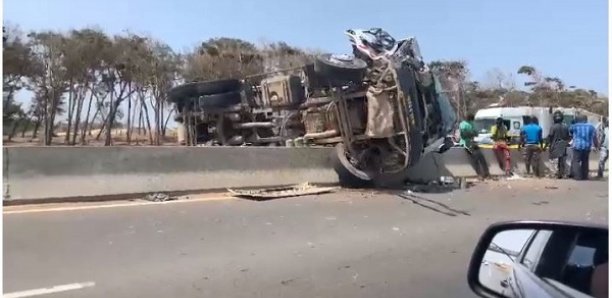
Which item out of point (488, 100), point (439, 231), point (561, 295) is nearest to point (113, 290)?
point (561, 295)

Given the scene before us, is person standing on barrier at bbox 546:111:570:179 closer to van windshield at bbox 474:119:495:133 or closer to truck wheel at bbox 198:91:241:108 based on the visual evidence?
truck wheel at bbox 198:91:241:108

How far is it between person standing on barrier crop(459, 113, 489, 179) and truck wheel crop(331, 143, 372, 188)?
13.0 ft

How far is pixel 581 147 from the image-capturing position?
15070 millimetres

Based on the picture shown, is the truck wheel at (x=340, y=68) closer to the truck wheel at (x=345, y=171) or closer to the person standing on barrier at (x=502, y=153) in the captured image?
the truck wheel at (x=345, y=171)

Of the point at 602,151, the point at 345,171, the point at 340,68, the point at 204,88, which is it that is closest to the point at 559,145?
the point at 602,151

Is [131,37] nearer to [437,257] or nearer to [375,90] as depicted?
[375,90]

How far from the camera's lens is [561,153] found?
16.2 metres

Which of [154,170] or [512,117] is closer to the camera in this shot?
[154,170]

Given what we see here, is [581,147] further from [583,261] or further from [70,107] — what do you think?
[70,107]

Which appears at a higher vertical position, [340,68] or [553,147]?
[340,68]

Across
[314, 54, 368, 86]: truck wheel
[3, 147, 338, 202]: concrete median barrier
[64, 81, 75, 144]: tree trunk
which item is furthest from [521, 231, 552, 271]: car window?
[64, 81, 75, 144]: tree trunk

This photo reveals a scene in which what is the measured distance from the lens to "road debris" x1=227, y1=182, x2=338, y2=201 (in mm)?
10081

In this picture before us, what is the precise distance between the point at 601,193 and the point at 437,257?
25.0ft

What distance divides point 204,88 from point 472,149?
6006mm
